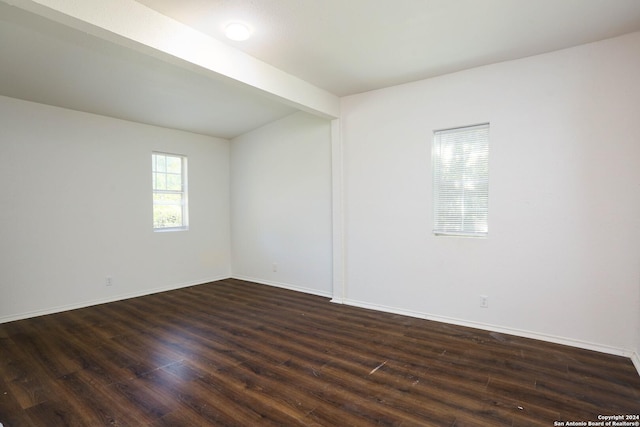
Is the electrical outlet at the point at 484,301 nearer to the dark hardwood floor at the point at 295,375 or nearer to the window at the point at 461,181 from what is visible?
the dark hardwood floor at the point at 295,375

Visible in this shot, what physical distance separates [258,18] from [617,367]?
157 inches

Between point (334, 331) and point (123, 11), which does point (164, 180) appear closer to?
point (123, 11)

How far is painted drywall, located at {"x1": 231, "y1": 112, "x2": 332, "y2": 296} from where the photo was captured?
484cm

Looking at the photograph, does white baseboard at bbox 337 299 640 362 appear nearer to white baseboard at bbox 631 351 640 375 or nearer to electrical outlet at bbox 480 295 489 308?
white baseboard at bbox 631 351 640 375

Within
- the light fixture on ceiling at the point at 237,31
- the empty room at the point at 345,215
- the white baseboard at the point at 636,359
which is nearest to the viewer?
the empty room at the point at 345,215

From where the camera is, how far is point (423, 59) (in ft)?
10.6

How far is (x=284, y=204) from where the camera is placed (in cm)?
533

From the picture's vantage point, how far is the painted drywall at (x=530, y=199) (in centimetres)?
276

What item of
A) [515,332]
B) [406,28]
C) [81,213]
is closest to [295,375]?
[515,332]

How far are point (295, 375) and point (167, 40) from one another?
280 centimetres

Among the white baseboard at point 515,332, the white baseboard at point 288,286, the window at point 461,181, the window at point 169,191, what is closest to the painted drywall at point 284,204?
the white baseboard at point 288,286

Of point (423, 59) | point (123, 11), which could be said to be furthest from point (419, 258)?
point (123, 11)

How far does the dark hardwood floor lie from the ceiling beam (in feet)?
8.27

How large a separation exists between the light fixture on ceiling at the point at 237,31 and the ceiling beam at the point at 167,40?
Result: 21 centimetres
